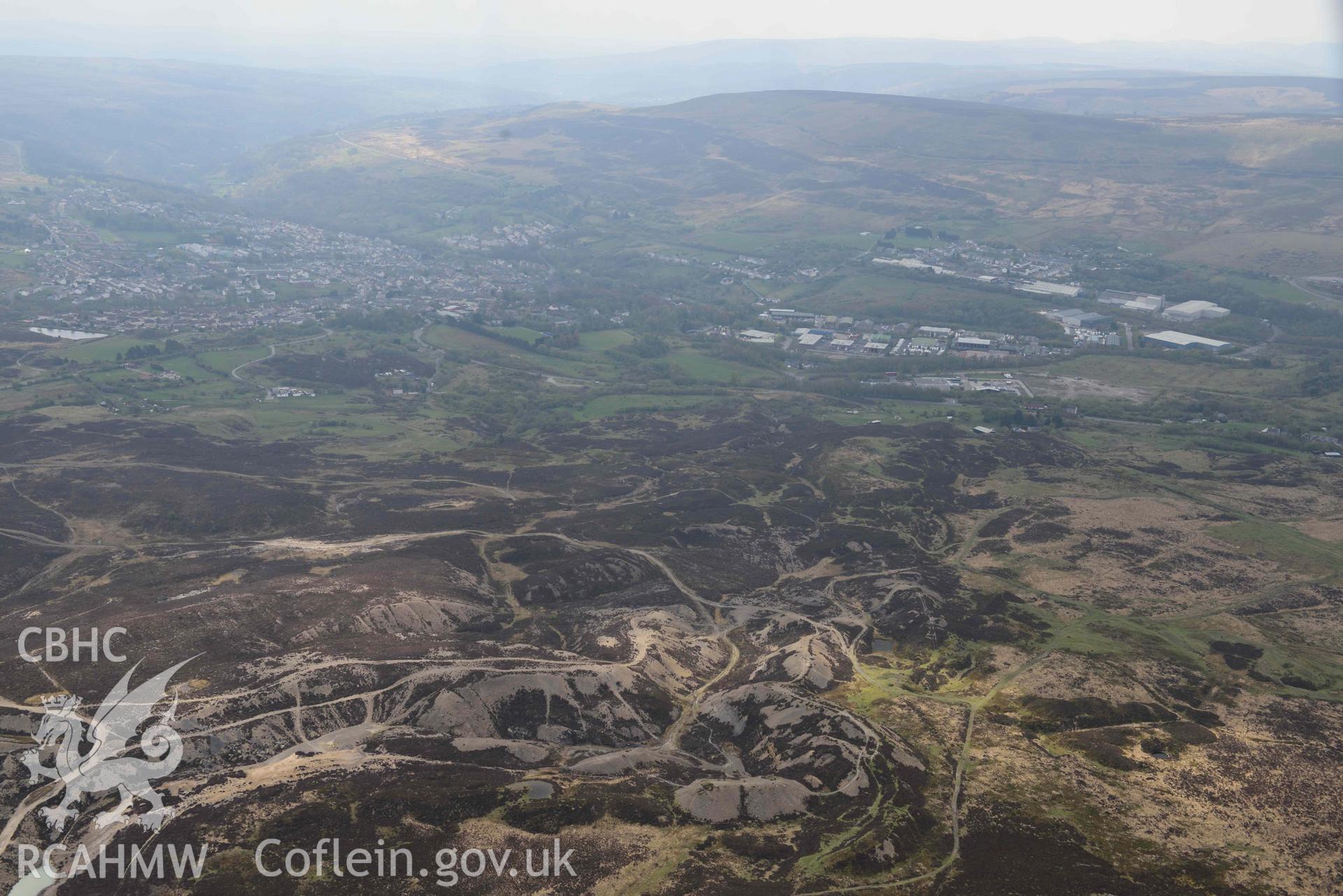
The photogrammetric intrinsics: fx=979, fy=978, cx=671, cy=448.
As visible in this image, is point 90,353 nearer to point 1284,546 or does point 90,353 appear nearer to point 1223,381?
point 1284,546

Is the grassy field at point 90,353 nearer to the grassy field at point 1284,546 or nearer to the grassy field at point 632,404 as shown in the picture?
the grassy field at point 632,404

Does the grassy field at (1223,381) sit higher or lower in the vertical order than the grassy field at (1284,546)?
lower

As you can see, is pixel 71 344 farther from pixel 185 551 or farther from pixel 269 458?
pixel 185 551

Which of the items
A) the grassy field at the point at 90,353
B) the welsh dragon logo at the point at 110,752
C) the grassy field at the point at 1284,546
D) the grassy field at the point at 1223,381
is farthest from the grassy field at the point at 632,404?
the welsh dragon logo at the point at 110,752

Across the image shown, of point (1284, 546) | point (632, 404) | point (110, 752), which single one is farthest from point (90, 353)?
point (1284, 546)

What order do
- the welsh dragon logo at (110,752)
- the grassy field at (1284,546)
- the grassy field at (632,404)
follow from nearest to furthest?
1. the welsh dragon logo at (110,752)
2. the grassy field at (1284,546)
3. the grassy field at (632,404)

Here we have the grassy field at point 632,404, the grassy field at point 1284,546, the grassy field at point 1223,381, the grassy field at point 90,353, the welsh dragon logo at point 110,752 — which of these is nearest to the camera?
the welsh dragon logo at point 110,752

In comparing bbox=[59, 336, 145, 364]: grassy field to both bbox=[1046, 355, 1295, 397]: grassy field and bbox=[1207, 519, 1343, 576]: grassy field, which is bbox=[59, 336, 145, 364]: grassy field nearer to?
bbox=[1207, 519, 1343, 576]: grassy field

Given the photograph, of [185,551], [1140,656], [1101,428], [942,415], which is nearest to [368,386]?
[185,551]

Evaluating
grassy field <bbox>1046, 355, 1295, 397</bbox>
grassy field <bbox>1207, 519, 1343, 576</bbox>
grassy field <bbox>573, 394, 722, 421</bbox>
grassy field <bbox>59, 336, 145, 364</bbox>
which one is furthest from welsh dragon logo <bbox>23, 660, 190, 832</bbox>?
grassy field <bbox>1046, 355, 1295, 397</bbox>
